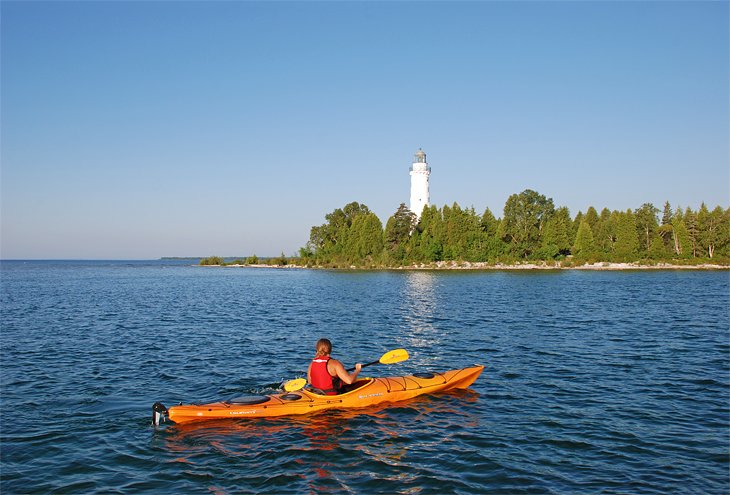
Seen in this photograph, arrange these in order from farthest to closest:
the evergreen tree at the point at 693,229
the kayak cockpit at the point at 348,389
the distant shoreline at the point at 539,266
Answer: the evergreen tree at the point at 693,229, the distant shoreline at the point at 539,266, the kayak cockpit at the point at 348,389

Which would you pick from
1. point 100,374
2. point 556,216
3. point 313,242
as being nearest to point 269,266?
point 313,242

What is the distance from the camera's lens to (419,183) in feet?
312

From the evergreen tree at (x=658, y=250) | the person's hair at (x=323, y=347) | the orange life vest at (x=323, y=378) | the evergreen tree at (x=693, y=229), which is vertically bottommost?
the orange life vest at (x=323, y=378)

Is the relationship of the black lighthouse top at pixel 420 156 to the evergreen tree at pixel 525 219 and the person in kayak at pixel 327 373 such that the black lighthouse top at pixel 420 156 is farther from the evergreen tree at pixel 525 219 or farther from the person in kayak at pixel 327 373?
the person in kayak at pixel 327 373

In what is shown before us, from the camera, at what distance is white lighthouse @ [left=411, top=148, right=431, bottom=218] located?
92875 millimetres

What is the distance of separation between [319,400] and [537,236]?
88.7m

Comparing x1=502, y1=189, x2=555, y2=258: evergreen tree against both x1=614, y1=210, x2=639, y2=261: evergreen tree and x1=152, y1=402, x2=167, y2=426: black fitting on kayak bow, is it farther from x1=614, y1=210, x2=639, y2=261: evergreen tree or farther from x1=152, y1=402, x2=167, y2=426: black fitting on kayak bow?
x1=152, y1=402, x2=167, y2=426: black fitting on kayak bow

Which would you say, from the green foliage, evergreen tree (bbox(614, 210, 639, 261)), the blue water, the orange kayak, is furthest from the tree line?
the orange kayak

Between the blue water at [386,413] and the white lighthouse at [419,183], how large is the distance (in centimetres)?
6805

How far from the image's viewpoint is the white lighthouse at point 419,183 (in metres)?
92.9

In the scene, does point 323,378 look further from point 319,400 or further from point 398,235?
point 398,235

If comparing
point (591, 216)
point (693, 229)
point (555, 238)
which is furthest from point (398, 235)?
point (693, 229)

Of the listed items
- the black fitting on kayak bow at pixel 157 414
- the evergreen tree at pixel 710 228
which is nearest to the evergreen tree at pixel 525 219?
the evergreen tree at pixel 710 228

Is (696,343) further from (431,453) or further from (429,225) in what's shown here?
(429,225)
